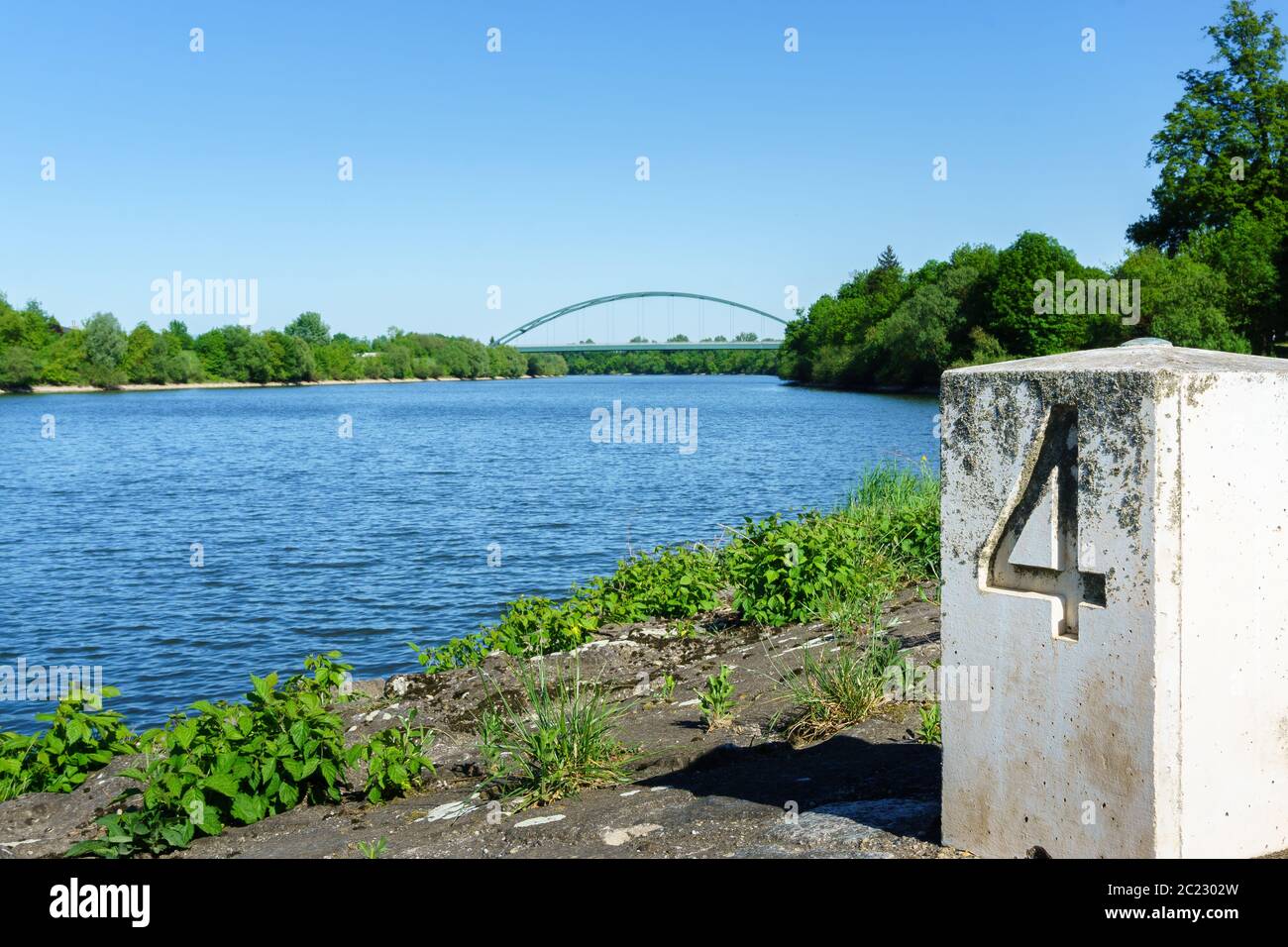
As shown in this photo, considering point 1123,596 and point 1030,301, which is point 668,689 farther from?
point 1030,301

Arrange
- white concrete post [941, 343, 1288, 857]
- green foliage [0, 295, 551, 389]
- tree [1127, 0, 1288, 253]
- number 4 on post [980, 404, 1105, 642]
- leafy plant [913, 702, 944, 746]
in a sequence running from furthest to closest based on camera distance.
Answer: green foliage [0, 295, 551, 389], tree [1127, 0, 1288, 253], leafy plant [913, 702, 944, 746], number 4 on post [980, 404, 1105, 642], white concrete post [941, 343, 1288, 857]

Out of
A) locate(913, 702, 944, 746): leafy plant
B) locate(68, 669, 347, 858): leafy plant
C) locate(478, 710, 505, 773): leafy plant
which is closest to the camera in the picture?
locate(68, 669, 347, 858): leafy plant

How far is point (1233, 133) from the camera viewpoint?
61.2 meters

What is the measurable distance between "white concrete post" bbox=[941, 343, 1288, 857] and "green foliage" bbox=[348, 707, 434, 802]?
3.48 meters

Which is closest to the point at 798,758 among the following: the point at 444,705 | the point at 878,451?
the point at 444,705

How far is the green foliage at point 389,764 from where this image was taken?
6223mm

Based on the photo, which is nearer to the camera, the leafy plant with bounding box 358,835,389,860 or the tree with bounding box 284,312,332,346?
the leafy plant with bounding box 358,835,389,860

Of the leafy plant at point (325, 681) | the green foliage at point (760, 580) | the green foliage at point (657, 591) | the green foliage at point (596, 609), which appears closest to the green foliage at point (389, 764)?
the leafy plant at point (325, 681)

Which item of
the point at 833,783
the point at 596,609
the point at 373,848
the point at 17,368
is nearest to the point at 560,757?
the point at 373,848

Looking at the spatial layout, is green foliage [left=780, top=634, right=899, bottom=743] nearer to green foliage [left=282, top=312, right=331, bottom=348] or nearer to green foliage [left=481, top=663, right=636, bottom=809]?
green foliage [left=481, top=663, right=636, bottom=809]

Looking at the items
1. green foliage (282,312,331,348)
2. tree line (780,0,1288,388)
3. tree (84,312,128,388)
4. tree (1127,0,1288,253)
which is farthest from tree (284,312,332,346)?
Answer: tree (1127,0,1288,253)

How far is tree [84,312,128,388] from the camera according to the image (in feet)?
378

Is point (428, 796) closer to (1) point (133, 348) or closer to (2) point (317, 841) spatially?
(2) point (317, 841)
